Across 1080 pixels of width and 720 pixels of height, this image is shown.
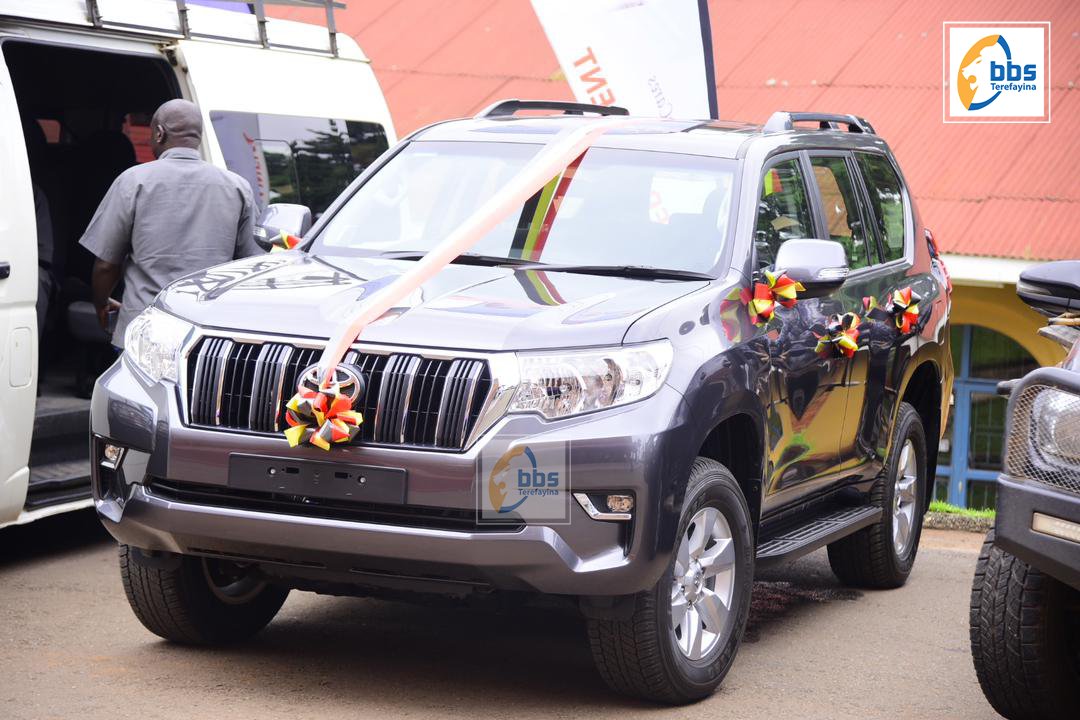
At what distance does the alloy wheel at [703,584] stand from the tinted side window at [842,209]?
1819 mm

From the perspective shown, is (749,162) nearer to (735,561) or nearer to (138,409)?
(735,561)

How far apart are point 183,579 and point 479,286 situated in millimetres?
1475

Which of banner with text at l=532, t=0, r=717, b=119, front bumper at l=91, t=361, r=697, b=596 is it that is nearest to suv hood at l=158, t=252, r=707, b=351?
front bumper at l=91, t=361, r=697, b=596

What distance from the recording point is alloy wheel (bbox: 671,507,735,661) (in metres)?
5.37

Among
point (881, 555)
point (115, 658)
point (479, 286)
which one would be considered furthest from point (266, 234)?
point (881, 555)

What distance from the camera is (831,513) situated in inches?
276

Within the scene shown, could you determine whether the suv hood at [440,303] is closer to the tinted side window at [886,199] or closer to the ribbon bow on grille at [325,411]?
the ribbon bow on grille at [325,411]

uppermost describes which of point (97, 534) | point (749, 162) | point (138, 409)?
point (749, 162)

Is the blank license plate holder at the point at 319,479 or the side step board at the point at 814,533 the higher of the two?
the blank license plate holder at the point at 319,479

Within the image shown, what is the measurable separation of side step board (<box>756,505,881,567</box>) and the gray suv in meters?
0.02

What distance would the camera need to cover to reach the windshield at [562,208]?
601cm

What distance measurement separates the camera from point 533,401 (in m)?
4.98

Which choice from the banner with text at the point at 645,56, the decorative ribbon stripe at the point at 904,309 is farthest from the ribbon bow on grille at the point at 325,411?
the banner with text at the point at 645,56

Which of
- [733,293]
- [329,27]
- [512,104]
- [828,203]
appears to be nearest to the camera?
[733,293]
